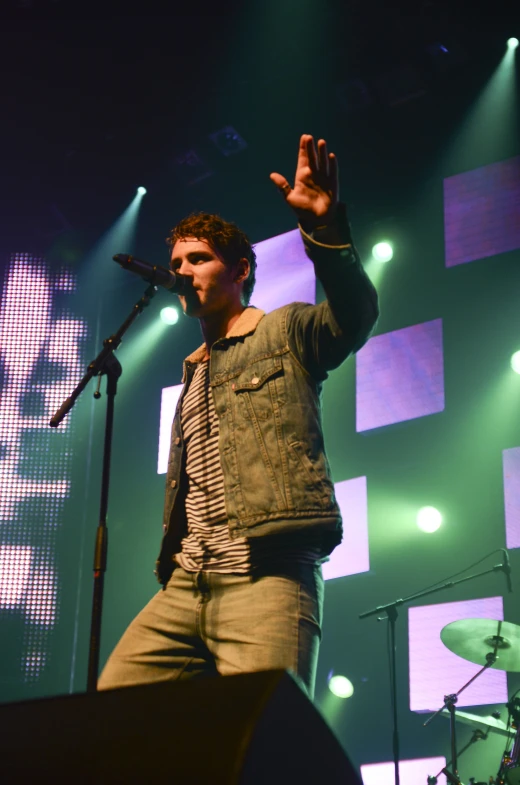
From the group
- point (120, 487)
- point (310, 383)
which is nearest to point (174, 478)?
point (310, 383)

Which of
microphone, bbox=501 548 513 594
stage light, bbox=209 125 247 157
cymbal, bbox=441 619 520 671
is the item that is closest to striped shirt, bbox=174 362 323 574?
cymbal, bbox=441 619 520 671

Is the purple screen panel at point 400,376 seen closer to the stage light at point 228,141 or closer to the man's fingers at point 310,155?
the stage light at point 228,141

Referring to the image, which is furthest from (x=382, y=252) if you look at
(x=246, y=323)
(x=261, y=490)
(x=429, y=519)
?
(x=261, y=490)

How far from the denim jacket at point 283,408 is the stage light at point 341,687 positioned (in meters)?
3.41

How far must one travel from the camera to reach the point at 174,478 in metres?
2.69

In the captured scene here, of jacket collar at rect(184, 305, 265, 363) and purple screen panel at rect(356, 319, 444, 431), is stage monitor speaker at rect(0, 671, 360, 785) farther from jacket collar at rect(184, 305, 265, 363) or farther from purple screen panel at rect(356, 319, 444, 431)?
purple screen panel at rect(356, 319, 444, 431)

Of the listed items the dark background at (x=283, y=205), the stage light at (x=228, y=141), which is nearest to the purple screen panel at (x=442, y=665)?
the dark background at (x=283, y=205)

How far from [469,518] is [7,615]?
150 inches

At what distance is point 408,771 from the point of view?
5.26 metres

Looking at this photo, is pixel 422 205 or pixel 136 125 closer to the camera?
pixel 422 205

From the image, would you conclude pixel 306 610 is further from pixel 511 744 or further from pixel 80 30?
pixel 80 30

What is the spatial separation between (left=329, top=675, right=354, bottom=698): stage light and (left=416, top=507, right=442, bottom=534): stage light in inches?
45.3

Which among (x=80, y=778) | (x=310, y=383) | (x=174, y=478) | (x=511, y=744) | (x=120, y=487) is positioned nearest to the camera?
(x=80, y=778)

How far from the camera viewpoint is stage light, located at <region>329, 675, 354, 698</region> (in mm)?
5637
